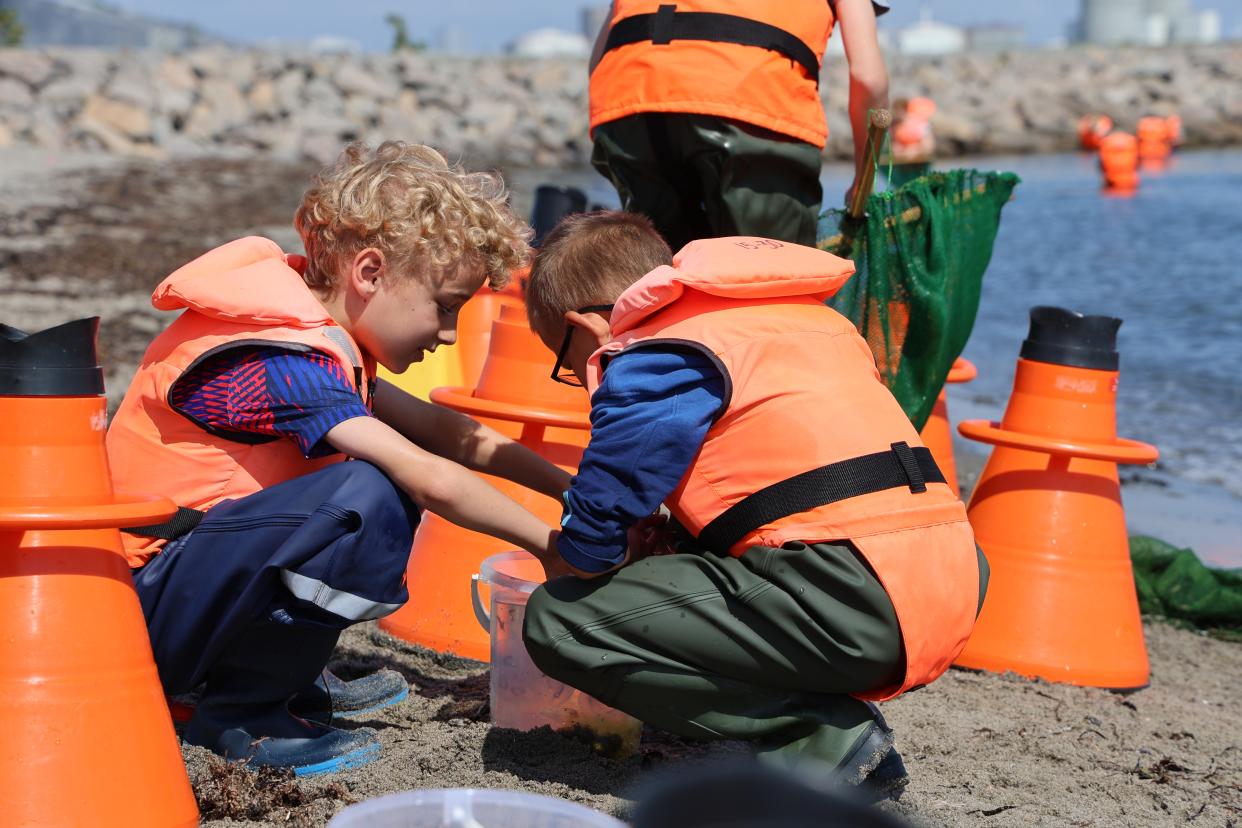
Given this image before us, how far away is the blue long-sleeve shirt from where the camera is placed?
2.21 meters

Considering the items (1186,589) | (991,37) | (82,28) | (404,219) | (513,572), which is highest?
(404,219)

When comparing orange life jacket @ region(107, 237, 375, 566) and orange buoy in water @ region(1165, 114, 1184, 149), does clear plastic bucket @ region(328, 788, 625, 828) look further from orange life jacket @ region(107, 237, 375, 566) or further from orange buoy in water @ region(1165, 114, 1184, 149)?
orange buoy in water @ region(1165, 114, 1184, 149)

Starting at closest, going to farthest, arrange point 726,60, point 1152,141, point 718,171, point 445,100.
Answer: point 726,60, point 718,171, point 445,100, point 1152,141

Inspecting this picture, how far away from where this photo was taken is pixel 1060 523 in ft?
10.9

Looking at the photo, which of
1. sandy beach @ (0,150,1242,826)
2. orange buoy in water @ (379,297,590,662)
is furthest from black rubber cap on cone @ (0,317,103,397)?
orange buoy in water @ (379,297,590,662)

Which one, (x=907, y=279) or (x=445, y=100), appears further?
(x=445, y=100)

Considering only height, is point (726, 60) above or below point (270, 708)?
above

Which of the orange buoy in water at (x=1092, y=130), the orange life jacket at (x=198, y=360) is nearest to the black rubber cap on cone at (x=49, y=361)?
the orange life jacket at (x=198, y=360)

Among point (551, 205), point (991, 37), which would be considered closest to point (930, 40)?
point (991, 37)

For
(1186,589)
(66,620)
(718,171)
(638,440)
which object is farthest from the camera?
(1186,589)

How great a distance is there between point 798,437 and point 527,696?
81 centimetres

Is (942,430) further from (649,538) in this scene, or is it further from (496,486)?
(649,538)

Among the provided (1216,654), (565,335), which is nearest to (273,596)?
(565,335)

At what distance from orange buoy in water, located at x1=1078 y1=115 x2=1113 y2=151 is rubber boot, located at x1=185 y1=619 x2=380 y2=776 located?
31954 millimetres
